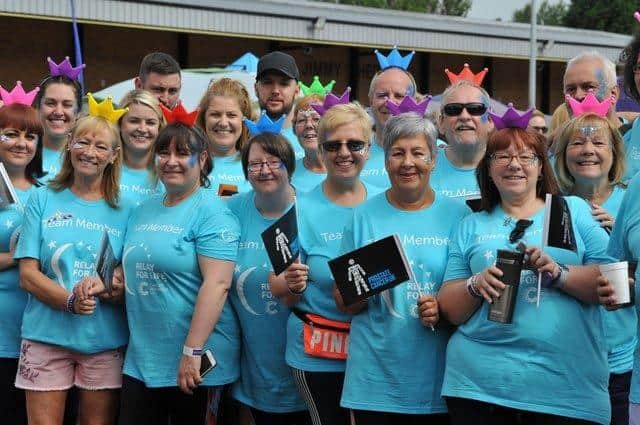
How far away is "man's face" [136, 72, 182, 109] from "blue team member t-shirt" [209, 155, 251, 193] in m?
0.98

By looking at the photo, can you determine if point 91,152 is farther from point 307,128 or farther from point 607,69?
point 607,69

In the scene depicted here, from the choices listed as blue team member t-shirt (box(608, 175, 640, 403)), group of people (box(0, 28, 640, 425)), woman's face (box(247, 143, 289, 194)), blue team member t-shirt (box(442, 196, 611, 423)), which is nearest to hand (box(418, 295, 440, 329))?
group of people (box(0, 28, 640, 425))

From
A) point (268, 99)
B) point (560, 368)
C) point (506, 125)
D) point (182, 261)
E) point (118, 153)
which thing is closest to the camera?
point (560, 368)

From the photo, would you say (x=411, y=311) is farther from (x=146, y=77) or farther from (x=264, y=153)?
(x=146, y=77)

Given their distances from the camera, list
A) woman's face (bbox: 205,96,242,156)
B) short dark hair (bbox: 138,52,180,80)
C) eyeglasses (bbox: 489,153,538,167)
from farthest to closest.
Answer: short dark hair (bbox: 138,52,180,80)
woman's face (bbox: 205,96,242,156)
eyeglasses (bbox: 489,153,538,167)

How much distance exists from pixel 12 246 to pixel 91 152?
793 mm

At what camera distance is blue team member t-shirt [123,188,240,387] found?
16.7 feet

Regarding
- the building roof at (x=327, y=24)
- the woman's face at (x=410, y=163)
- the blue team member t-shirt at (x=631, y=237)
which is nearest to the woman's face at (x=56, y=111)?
the woman's face at (x=410, y=163)

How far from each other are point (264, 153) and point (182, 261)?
734 millimetres

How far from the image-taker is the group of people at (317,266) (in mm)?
4191

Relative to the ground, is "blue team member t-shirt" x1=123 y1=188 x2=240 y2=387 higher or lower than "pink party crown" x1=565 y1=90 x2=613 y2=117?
lower

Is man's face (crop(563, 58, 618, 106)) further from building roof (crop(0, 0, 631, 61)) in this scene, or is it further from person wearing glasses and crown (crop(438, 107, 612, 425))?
building roof (crop(0, 0, 631, 61))

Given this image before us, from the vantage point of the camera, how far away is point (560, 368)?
4133 millimetres

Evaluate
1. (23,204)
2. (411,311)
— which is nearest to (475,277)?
(411,311)
